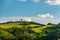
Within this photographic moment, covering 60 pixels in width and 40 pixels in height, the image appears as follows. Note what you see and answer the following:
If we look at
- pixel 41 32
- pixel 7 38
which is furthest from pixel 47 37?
pixel 7 38

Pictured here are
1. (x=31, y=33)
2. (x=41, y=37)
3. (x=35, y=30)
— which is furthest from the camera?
(x=35, y=30)

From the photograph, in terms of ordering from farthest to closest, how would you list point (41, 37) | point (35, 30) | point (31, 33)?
1. point (35, 30)
2. point (31, 33)
3. point (41, 37)

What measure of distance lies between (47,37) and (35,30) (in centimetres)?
2627

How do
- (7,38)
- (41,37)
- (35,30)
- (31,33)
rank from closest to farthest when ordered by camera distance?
(7,38)
(41,37)
(31,33)
(35,30)

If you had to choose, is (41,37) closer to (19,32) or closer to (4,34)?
(19,32)

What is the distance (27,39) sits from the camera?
155 m

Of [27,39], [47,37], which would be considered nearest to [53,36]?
[47,37]

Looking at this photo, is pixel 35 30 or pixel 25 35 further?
pixel 35 30

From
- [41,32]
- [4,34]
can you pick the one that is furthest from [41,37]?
[4,34]

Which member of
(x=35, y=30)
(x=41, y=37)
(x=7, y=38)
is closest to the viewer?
(x=7, y=38)

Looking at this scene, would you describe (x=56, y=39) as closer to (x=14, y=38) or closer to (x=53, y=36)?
(x=53, y=36)

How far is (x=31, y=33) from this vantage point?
584 feet

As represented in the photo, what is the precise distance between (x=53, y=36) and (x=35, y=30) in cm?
3089

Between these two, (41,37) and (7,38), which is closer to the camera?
(7,38)
